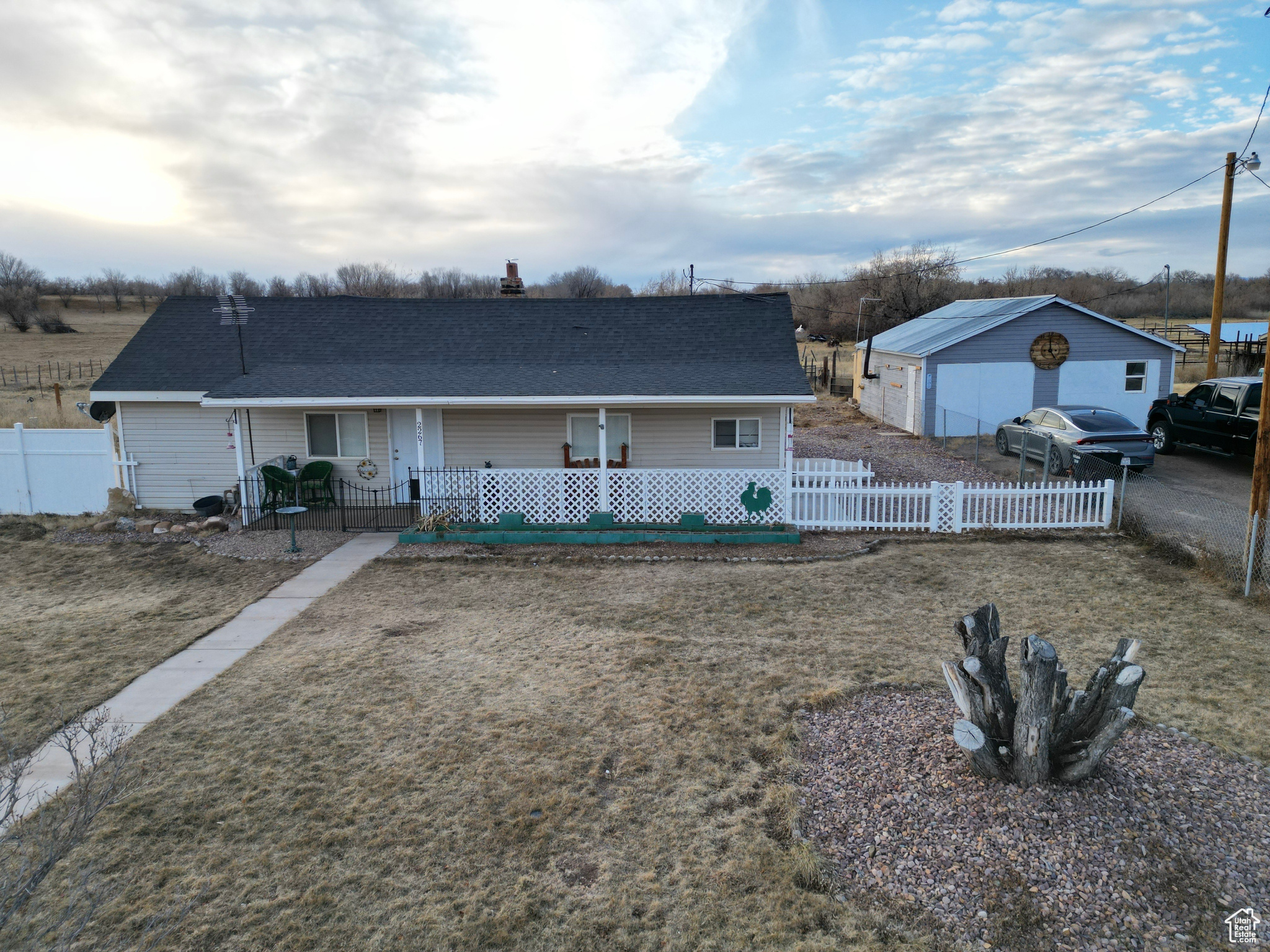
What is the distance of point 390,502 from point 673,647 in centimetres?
941

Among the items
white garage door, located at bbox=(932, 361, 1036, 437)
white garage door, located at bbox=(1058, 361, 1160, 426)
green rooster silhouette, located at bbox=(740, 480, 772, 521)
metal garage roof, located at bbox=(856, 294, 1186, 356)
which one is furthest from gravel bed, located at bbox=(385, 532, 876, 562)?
white garage door, located at bbox=(1058, 361, 1160, 426)

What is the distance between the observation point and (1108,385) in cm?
2338

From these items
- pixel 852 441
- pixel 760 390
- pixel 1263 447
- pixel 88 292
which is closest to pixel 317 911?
pixel 760 390

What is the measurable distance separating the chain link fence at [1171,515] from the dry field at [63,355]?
26.0 meters

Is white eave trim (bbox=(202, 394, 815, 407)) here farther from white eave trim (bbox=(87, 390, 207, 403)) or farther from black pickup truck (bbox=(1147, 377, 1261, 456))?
black pickup truck (bbox=(1147, 377, 1261, 456))

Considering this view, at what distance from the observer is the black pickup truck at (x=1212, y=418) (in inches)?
677

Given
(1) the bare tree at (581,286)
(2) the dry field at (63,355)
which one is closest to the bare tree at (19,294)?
(2) the dry field at (63,355)

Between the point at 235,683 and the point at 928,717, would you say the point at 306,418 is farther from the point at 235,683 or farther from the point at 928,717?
the point at 928,717

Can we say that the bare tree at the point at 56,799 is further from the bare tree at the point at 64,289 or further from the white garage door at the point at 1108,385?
the bare tree at the point at 64,289

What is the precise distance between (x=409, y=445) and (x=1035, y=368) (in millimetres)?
18855

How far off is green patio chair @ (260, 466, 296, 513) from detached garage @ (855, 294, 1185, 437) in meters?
18.0

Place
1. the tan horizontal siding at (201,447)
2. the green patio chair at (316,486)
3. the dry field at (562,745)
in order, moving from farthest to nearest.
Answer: the tan horizontal siding at (201,447) → the green patio chair at (316,486) → the dry field at (562,745)

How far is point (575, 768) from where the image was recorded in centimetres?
643

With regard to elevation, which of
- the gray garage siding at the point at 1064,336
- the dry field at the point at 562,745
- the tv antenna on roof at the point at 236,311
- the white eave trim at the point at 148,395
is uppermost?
the tv antenna on roof at the point at 236,311
